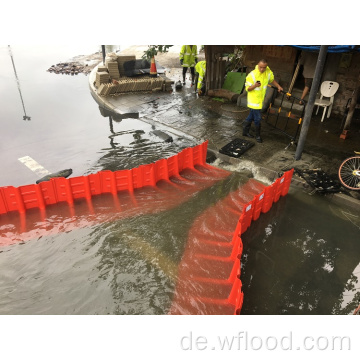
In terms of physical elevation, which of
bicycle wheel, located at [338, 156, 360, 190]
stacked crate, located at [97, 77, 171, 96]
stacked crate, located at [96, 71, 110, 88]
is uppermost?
stacked crate, located at [96, 71, 110, 88]

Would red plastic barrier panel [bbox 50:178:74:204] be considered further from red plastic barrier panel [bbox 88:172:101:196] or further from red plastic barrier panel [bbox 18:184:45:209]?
red plastic barrier panel [bbox 88:172:101:196]

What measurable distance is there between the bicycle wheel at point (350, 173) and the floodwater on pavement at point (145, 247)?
694 mm

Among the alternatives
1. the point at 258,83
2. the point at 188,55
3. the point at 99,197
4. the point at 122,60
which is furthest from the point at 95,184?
the point at 188,55

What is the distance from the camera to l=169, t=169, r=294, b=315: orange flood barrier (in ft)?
14.8

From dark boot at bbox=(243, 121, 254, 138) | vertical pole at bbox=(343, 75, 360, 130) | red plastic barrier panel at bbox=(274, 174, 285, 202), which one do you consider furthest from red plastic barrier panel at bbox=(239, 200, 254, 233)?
vertical pole at bbox=(343, 75, 360, 130)

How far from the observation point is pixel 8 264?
5.21 meters

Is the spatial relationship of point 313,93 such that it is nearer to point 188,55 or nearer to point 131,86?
point 188,55

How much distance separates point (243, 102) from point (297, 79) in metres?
2.50

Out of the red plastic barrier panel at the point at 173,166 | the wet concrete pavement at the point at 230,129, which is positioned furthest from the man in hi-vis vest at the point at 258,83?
the red plastic barrier panel at the point at 173,166

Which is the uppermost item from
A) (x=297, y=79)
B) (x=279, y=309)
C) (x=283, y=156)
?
(x=297, y=79)

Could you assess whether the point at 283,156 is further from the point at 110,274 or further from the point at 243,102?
the point at 110,274

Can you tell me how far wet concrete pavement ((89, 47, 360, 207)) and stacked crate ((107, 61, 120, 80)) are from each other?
3.63ft

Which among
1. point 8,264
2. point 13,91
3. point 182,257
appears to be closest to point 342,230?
point 182,257

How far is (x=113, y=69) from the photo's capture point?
520 inches
